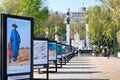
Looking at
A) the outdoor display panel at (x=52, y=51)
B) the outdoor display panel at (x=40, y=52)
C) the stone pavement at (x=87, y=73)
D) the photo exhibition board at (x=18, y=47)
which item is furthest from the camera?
the stone pavement at (x=87, y=73)

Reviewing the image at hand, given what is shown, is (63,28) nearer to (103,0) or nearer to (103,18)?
(103,18)

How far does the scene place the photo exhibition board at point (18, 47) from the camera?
10.8m

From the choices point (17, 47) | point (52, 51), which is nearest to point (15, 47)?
point (17, 47)

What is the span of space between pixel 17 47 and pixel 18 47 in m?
0.05

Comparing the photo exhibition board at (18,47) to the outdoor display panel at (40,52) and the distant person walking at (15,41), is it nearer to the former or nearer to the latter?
the distant person walking at (15,41)

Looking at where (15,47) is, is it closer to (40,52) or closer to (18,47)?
(18,47)

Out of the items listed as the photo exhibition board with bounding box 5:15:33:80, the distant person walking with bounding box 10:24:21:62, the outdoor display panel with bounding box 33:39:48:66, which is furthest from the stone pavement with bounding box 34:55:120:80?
the distant person walking with bounding box 10:24:21:62

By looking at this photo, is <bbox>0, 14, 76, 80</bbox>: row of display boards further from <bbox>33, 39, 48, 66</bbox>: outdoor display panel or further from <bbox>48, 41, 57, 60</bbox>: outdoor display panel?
<bbox>48, 41, 57, 60</bbox>: outdoor display panel

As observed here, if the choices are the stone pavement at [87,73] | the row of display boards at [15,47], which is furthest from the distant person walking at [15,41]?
the stone pavement at [87,73]

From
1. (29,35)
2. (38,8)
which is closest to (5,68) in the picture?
(29,35)

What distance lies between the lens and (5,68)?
10.8 m

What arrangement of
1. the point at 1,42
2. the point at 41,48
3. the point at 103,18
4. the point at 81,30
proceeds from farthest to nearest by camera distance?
1. the point at 81,30
2. the point at 103,18
3. the point at 41,48
4. the point at 1,42

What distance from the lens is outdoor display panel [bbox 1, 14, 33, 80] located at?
10.7m

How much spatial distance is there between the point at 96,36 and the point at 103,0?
69.6 m
